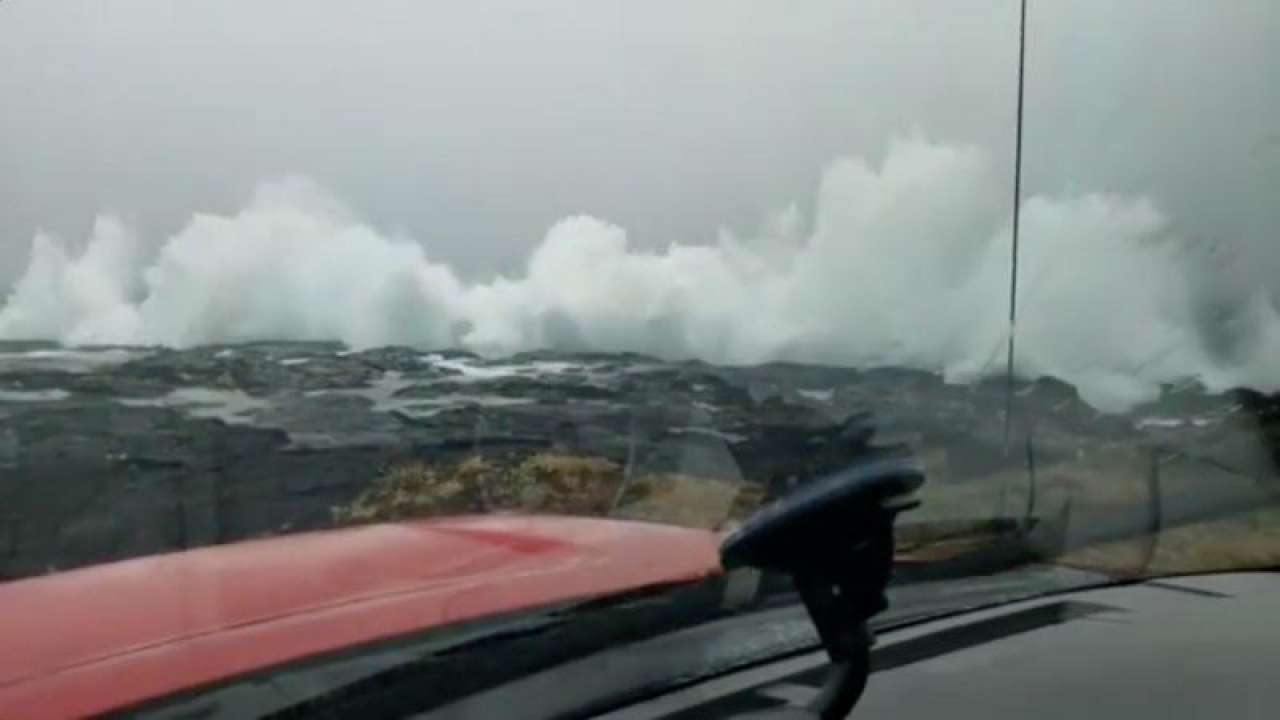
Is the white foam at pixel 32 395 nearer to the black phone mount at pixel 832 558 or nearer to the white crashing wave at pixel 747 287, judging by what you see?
the white crashing wave at pixel 747 287

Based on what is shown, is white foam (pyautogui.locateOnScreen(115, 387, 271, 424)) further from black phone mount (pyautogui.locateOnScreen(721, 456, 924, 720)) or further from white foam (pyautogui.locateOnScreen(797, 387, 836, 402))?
white foam (pyautogui.locateOnScreen(797, 387, 836, 402))

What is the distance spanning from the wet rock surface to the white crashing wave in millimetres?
39

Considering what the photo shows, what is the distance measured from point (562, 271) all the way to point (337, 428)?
38cm

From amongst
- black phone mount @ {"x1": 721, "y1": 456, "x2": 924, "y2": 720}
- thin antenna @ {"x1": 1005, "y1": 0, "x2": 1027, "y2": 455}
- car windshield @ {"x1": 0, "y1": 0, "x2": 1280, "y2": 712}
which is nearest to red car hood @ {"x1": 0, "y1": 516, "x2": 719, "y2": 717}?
car windshield @ {"x1": 0, "y1": 0, "x2": 1280, "y2": 712}

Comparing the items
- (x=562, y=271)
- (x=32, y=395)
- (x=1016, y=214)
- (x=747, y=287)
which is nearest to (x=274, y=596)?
(x=32, y=395)

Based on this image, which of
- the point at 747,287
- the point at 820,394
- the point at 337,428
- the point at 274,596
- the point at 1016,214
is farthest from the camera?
the point at 1016,214

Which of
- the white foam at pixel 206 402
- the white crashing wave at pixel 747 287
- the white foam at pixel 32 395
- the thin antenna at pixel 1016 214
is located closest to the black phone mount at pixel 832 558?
the white crashing wave at pixel 747 287

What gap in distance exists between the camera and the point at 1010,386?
3152 millimetres

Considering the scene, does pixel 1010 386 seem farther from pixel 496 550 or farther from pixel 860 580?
pixel 496 550

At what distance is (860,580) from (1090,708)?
0.38 m

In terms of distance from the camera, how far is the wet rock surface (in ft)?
8.11

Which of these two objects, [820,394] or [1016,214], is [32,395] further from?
[1016,214]

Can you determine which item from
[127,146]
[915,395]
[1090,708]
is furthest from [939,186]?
[127,146]

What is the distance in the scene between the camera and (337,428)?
8.57 feet
